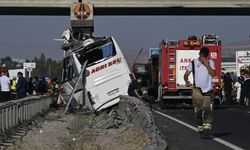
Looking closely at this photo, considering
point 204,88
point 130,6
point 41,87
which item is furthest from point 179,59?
point 130,6

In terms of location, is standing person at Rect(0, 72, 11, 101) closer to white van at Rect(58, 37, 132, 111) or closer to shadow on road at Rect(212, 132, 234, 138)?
white van at Rect(58, 37, 132, 111)

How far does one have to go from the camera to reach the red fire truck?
28.4 meters

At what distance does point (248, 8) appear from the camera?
4612cm

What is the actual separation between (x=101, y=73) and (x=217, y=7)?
23.5 m

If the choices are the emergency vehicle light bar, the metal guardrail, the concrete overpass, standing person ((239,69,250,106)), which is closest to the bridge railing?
the metal guardrail

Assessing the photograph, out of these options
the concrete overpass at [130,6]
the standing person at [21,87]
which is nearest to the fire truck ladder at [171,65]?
the standing person at [21,87]

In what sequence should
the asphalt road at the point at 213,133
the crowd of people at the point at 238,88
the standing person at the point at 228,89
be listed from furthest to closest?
the standing person at the point at 228,89, the crowd of people at the point at 238,88, the asphalt road at the point at 213,133

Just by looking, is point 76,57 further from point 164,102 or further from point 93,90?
point 164,102

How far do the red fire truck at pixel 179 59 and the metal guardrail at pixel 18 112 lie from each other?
253 inches

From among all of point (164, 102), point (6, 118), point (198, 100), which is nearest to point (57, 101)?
point (164, 102)

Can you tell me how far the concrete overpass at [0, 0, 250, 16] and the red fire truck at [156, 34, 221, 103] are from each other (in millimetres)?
16526

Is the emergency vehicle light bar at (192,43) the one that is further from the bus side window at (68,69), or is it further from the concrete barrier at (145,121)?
the concrete barrier at (145,121)

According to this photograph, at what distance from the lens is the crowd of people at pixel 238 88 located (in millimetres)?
29875

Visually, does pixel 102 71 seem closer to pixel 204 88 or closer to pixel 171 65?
pixel 171 65
